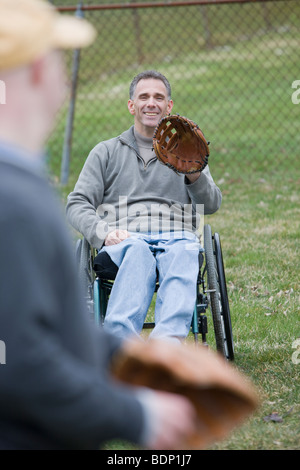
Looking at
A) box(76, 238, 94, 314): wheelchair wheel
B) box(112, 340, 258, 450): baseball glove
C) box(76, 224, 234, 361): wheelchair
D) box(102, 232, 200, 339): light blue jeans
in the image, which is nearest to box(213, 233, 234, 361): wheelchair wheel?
box(76, 224, 234, 361): wheelchair

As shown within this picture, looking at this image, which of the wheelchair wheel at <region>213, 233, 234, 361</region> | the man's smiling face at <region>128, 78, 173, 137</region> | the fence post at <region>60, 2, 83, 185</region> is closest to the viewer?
the wheelchair wheel at <region>213, 233, 234, 361</region>

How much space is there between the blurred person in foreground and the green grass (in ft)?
5.88

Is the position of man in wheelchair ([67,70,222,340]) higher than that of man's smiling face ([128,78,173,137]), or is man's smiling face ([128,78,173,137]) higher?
man's smiling face ([128,78,173,137])

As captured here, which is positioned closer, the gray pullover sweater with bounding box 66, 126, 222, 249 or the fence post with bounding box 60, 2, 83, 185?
the gray pullover sweater with bounding box 66, 126, 222, 249

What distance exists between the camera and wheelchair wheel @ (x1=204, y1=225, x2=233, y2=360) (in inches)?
140

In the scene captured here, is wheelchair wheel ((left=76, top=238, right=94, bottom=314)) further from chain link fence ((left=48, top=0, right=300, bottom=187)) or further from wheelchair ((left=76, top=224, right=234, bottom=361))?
chain link fence ((left=48, top=0, right=300, bottom=187))

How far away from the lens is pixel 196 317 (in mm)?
3383

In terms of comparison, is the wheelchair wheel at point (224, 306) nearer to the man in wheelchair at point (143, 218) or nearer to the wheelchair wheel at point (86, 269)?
the man in wheelchair at point (143, 218)

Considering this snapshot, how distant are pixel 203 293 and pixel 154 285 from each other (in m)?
0.31

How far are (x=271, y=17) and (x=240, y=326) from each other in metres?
17.9

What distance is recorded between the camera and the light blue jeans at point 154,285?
124 inches

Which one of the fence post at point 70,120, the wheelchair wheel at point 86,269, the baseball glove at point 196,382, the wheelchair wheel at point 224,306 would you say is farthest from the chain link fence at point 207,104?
the baseball glove at point 196,382

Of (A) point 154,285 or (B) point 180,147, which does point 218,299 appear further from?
(B) point 180,147

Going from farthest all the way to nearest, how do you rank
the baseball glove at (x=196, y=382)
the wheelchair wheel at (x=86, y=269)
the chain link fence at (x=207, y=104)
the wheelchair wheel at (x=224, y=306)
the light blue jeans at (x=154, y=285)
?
the chain link fence at (x=207, y=104) < the wheelchair wheel at (x=224, y=306) < the wheelchair wheel at (x=86, y=269) < the light blue jeans at (x=154, y=285) < the baseball glove at (x=196, y=382)
